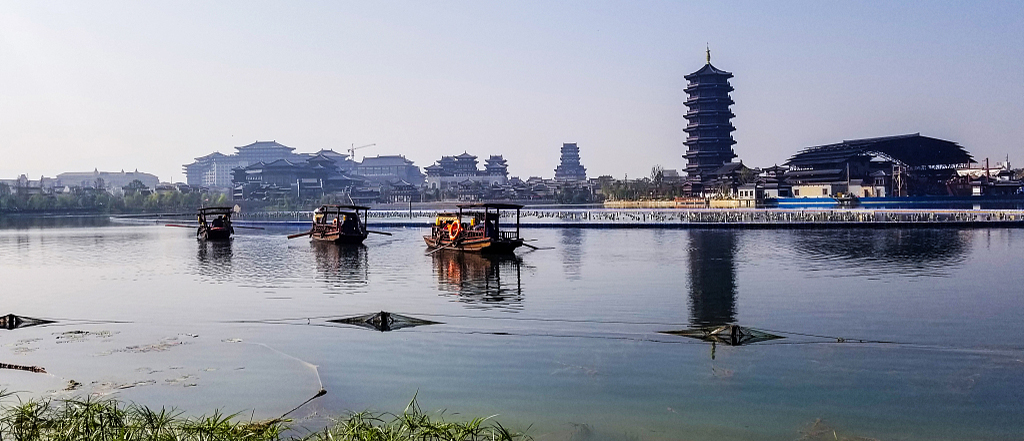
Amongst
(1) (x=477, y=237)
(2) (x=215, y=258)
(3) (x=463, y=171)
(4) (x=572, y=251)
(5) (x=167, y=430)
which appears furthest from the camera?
(3) (x=463, y=171)

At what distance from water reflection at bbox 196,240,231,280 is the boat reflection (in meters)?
3.70

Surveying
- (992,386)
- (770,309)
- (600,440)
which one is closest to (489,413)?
(600,440)

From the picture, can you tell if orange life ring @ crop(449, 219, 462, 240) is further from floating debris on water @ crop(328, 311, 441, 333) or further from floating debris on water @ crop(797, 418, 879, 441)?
floating debris on water @ crop(797, 418, 879, 441)

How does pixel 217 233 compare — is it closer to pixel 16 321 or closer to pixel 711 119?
pixel 16 321

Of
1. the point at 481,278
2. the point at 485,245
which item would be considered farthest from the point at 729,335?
the point at 485,245

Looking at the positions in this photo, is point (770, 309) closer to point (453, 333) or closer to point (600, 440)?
point (453, 333)

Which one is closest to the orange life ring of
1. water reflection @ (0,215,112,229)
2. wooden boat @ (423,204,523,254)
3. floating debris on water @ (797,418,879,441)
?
wooden boat @ (423,204,523,254)

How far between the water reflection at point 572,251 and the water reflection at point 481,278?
6.09ft

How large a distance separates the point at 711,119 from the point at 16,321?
101 meters

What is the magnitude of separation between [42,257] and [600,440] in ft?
131

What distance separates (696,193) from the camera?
356ft

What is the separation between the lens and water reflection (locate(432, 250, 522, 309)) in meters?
24.0

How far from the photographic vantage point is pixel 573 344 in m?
16.8

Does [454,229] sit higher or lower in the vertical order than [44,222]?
higher
